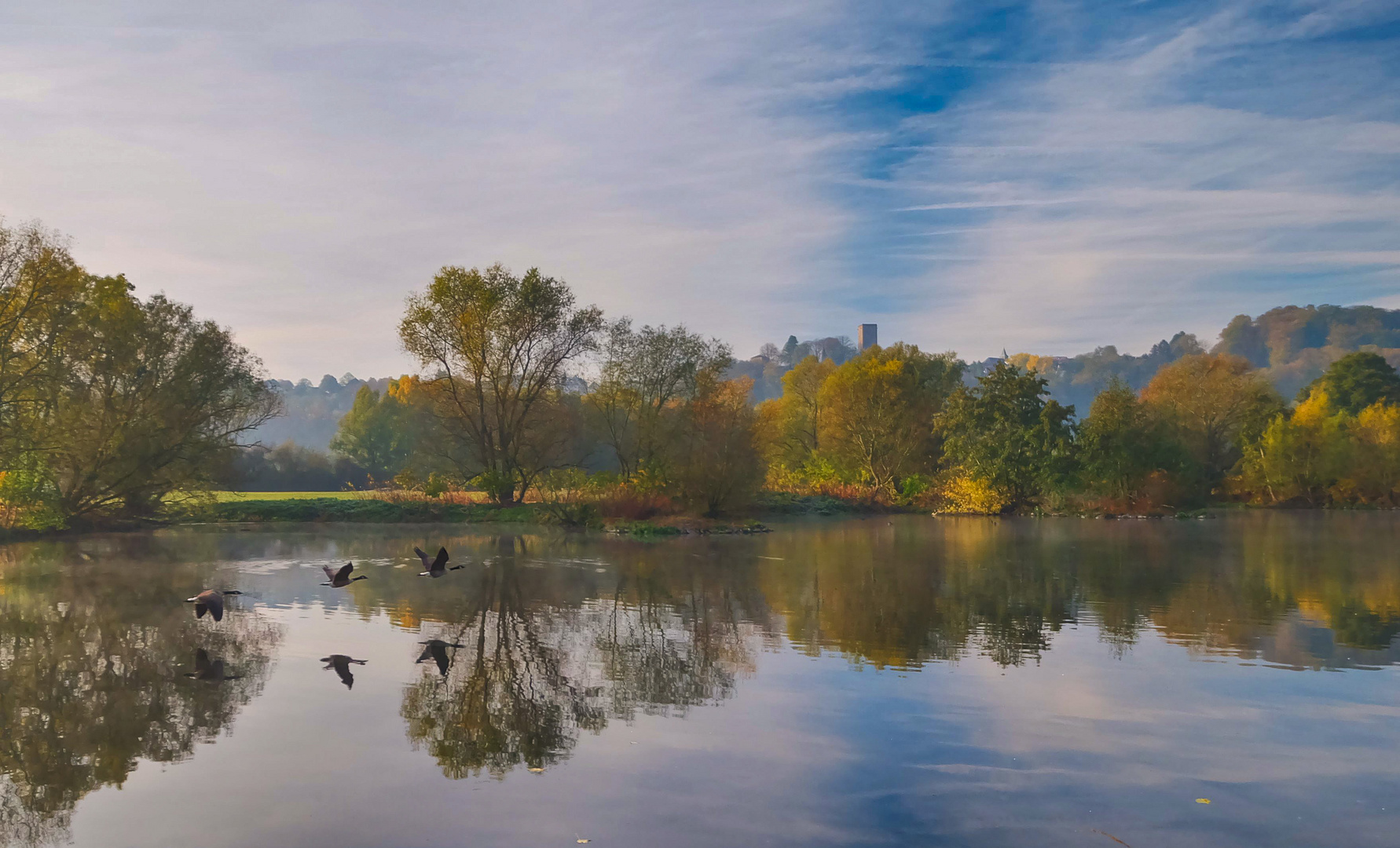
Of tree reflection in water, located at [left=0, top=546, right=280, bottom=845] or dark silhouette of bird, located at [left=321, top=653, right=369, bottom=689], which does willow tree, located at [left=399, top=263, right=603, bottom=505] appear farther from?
dark silhouette of bird, located at [left=321, top=653, right=369, bottom=689]

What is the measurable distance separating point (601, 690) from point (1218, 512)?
50.1 meters

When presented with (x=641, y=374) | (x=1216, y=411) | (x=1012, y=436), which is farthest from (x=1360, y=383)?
(x=641, y=374)

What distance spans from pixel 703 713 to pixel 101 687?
21.0 ft

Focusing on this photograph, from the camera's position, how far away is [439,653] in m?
11.9

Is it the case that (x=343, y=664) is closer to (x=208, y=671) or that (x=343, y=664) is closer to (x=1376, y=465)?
(x=208, y=671)

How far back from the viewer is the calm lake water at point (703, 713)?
6297 millimetres

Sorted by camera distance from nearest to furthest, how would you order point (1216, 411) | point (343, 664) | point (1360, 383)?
point (343, 664) < point (1216, 411) < point (1360, 383)

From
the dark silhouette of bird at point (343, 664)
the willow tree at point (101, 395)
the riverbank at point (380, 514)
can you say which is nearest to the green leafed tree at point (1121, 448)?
the riverbank at point (380, 514)

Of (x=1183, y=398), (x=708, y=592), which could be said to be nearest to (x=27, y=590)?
(x=708, y=592)

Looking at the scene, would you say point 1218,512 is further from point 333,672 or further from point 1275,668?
point 333,672

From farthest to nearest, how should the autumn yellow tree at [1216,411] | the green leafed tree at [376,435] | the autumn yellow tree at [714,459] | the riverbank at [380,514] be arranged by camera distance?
the green leafed tree at [376,435] → the autumn yellow tree at [1216,411] → the riverbank at [380,514] → the autumn yellow tree at [714,459]

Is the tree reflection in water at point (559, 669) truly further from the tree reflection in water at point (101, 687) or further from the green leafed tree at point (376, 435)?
the green leafed tree at point (376, 435)

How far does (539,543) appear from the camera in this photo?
3005cm

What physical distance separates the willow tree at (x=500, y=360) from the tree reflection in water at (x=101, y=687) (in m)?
26.7
